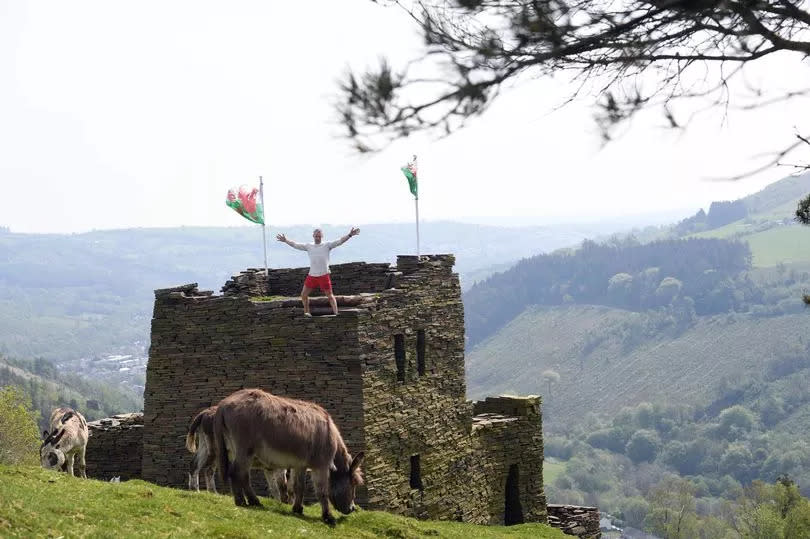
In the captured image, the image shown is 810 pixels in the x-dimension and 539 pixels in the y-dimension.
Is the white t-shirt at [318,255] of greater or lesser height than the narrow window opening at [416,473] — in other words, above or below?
above

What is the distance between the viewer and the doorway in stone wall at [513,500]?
118 ft

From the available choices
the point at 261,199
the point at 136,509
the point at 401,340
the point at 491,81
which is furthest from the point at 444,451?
the point at 491,81

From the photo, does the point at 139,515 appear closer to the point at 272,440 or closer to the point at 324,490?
the point at 272,440

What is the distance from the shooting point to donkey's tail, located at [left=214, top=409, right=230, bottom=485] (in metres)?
22.6

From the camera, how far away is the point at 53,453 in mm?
26047

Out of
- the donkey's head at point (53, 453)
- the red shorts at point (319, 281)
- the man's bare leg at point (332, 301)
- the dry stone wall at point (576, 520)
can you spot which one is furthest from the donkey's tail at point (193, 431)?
the dry stone wall at point (576, 520)

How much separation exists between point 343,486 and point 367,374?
5.55 meters

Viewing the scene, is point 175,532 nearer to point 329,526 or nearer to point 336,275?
point 329,526

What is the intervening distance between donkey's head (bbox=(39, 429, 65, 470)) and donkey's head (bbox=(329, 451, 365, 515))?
19.9ft

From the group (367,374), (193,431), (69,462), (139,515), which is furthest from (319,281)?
(139,515)

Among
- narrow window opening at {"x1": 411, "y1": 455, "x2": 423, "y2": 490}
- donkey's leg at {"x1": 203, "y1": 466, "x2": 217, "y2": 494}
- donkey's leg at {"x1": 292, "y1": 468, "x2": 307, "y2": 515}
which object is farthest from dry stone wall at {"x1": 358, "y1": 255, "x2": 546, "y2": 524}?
donkey's leg at {"x1": 292, "y1": 468, "x2": 307, "y2": 515}

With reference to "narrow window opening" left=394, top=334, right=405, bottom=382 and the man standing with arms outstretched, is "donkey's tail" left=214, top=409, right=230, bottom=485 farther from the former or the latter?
"narrow window opening" left=394, top=334, right=405, bottom=382

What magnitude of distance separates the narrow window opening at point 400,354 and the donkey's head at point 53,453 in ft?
27.2

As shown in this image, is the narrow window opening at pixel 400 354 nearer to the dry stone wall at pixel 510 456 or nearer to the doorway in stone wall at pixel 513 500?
the dry stone wall at pixel 510 456
